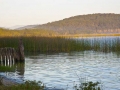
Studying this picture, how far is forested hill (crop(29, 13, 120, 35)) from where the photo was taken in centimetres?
15925

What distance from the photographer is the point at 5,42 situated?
34844 mm

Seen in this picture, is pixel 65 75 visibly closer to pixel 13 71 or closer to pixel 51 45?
pixel 13 71

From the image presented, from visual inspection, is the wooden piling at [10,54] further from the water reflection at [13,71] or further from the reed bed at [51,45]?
the reed bed at [51,45]

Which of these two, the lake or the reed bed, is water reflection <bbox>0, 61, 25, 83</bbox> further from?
the reed bed

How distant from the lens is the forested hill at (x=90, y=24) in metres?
159

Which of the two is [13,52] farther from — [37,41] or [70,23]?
[70,23]

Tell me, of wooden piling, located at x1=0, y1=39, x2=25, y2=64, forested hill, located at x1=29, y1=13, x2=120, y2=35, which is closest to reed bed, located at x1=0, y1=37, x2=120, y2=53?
wooden piling, located at x1=0, y1=39, x2=25, y2=64

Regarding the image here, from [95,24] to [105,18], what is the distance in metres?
7.41

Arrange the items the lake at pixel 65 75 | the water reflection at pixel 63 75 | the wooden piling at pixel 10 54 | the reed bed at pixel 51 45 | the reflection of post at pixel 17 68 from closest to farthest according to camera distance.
Result: the lake at pixel 65 75, the water reflection at pixel 63 75, the reflection of post at pixel 17 68, the wooden piling at pixel 10 54, the reed bed at pixel 51 45

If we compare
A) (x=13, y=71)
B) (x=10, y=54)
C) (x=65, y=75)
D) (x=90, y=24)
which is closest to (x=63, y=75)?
(x=65, y=75)

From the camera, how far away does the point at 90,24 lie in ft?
542

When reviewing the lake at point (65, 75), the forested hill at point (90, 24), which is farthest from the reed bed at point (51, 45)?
the forested hill at point (90, 24)

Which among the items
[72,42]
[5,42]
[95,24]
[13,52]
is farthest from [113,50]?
[95,24]

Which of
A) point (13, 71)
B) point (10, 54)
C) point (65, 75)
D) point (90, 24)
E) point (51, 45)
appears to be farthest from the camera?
point (90, 24)
